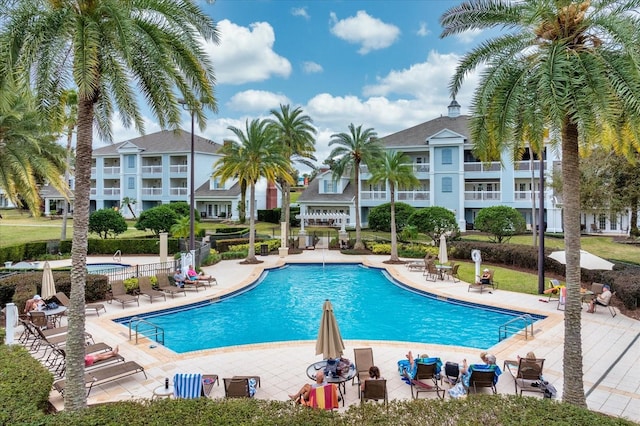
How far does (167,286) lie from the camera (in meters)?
19.4

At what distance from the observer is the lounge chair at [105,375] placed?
349 inches

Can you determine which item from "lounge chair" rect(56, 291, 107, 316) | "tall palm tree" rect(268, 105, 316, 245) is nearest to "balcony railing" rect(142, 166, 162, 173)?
"tall palm tree" rect(268, 105, 316, 245)

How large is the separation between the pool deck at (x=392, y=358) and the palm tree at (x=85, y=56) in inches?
132

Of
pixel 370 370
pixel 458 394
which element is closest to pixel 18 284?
pixel 370 370

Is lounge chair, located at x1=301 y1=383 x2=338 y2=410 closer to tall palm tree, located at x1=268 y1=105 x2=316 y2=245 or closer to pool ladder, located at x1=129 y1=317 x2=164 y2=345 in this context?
pool ladder, located at x1=129 y1=317 x2=164 y2=345

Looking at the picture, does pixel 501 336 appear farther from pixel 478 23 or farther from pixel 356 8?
pixel 356 8

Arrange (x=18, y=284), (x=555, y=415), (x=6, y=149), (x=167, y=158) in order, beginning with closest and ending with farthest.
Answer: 1. (x=555, y=415)
2. (x=18, y=284)
3. (x=6, y=149)
4. (x=167, y=158)

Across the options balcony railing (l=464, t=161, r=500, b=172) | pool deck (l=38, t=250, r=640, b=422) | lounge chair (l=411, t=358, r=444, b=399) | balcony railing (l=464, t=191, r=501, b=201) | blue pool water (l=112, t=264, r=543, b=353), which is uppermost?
balcony railing (l=464, t=161, r=500, b=172)

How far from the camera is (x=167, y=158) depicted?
53.2m

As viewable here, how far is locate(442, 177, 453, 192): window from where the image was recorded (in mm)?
41469

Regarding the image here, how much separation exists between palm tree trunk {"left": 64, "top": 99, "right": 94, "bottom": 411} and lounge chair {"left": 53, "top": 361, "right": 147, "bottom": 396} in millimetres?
1634

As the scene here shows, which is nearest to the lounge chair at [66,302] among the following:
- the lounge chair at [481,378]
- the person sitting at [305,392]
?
the person sitting at [305,392]

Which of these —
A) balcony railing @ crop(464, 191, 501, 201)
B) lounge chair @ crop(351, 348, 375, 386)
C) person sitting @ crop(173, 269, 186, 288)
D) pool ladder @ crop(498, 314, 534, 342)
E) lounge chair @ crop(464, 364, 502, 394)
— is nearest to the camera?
lounge chair @ crop(464, 364, 502, 394)

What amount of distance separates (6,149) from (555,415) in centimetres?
2423
